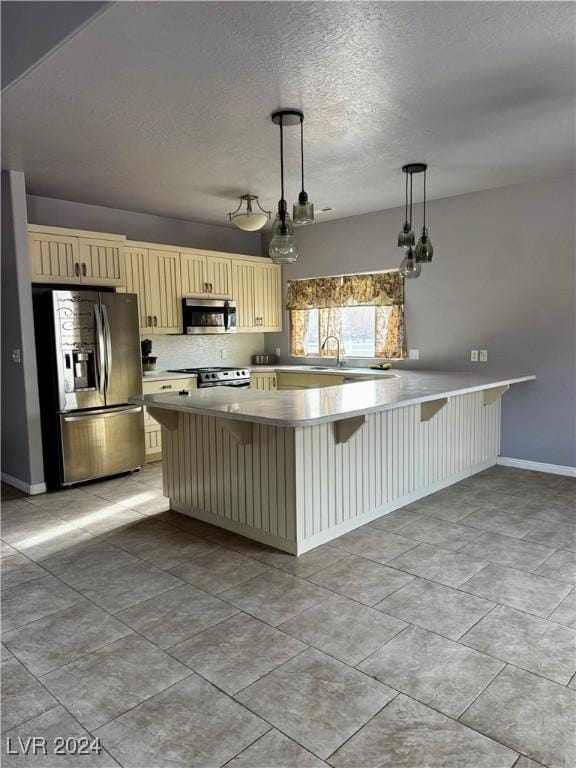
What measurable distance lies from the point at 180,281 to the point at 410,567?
3897 mm

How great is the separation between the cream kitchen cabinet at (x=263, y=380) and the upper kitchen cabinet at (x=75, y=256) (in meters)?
1.84

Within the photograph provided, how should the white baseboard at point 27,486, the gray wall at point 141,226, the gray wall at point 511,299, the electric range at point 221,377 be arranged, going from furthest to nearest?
the electric range at point 221,377 < the gray wall at point 141,226 < the gray wall at point 511,299 < the white baseboard at point 27,486

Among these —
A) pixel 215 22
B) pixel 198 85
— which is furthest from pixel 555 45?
pixel 198 85

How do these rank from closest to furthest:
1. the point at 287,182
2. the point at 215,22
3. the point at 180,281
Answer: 1. the point at 215,22
2. the point at 287,182
3. the point at 180,281

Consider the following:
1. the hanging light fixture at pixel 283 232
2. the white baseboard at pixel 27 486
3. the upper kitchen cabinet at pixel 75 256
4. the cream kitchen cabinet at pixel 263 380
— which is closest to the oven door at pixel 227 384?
the cream kitchen cabinet at pixel 263 380

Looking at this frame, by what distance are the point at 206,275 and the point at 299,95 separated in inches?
129

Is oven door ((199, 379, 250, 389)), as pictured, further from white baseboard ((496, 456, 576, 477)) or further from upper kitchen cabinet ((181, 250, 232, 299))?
white baseboard ((496, 456, 576, 477))

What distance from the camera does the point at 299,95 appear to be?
2.81 metres

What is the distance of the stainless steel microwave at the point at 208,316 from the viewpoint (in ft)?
18.8

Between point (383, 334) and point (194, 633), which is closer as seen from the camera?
point (194, 633)

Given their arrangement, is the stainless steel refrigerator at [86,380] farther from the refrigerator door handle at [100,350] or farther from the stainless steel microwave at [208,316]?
the stainless steel microwave at [208,316]

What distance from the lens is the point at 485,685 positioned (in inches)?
77.9

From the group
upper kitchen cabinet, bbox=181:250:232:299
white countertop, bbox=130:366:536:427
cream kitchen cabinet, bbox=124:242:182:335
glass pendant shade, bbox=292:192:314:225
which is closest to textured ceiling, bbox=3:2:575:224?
glass pendant shade, bbox=292:192:314:225

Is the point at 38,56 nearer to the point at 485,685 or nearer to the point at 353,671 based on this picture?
the point at 353,671
